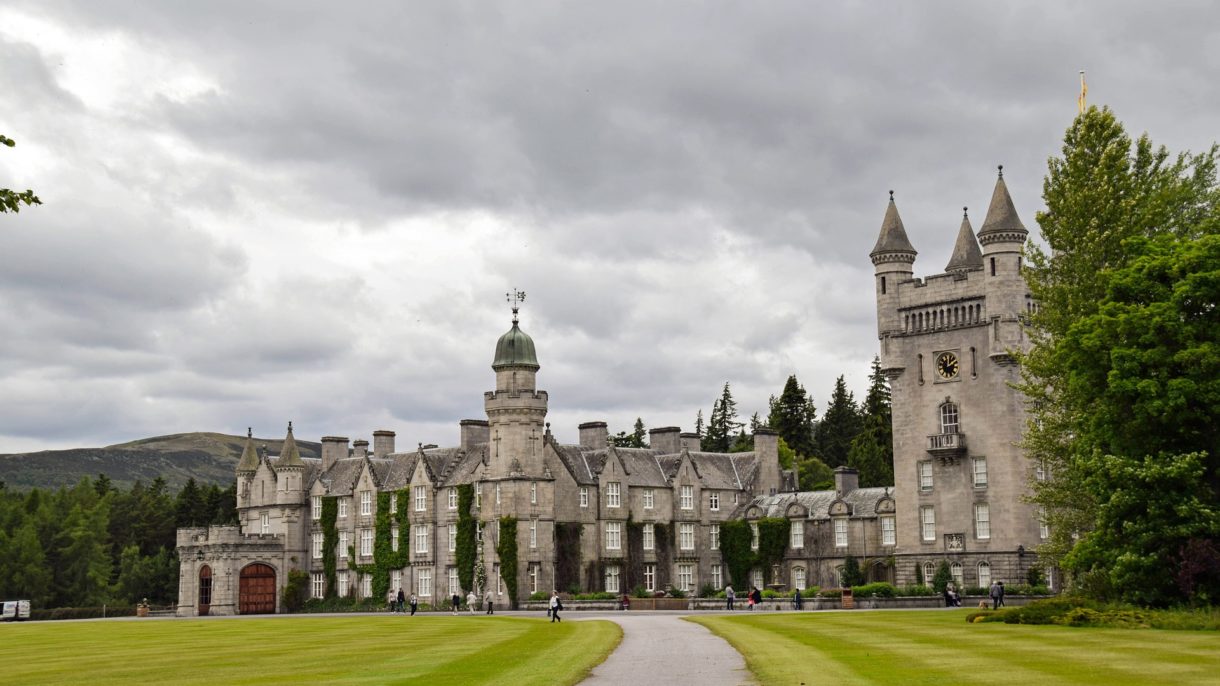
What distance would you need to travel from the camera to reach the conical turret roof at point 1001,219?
76.9 meters

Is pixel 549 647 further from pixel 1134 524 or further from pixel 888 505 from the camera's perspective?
pixel 888 505

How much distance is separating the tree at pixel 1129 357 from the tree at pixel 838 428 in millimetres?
78842

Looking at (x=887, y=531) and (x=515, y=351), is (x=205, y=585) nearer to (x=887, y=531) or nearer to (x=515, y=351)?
(x=515, y=351)

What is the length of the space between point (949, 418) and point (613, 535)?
24.3 meters

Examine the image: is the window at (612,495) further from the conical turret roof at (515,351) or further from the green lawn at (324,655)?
the green lawn at (324,655)

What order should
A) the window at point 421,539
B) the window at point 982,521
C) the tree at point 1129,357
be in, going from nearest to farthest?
the tree at point 1129,357
the window at point 982,521
the window at point 421,539

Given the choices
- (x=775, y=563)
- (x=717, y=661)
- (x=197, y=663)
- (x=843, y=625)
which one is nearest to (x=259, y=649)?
(x=197, y=663)

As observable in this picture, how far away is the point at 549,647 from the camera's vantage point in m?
37.2

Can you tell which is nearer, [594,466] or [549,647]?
[549,647]

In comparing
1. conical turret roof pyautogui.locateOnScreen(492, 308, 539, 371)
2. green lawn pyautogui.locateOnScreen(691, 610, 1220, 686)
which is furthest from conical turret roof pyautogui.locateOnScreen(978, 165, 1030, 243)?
green lawn pyautogui.locateOnScreen(691, 610, 1220, 686)

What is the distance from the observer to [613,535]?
90.2 m

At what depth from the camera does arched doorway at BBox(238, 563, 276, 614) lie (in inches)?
3741

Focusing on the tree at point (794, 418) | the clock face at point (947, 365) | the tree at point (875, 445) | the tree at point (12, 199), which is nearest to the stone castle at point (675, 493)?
the clock face at point (947, 365)

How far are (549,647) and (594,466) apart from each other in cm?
5341
